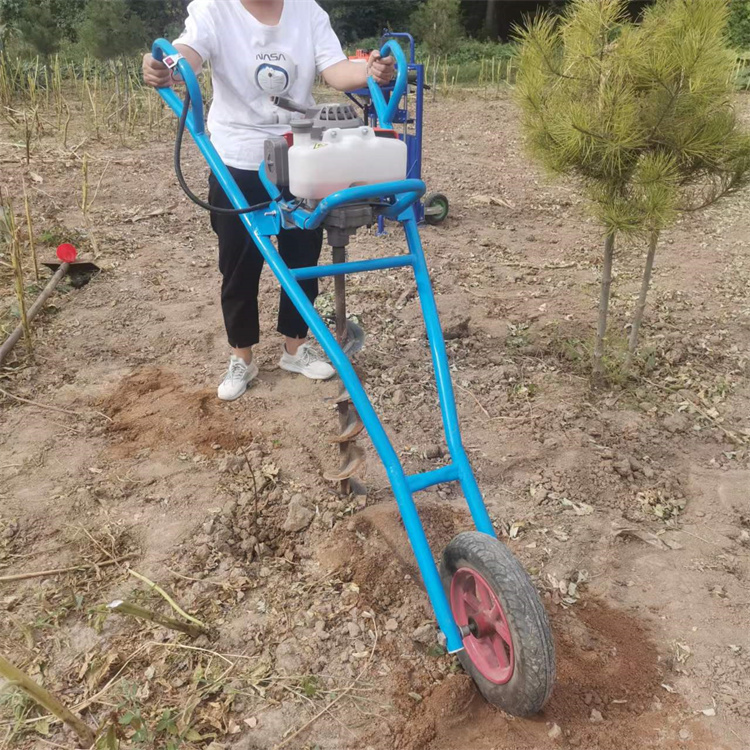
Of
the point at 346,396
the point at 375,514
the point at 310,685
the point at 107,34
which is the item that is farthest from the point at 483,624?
the point at 107,34

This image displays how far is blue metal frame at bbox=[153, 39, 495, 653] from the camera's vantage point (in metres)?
1.68

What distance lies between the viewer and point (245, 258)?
9.02 ft

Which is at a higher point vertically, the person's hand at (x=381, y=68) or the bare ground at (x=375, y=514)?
the person's hand at (x=381, y=68)

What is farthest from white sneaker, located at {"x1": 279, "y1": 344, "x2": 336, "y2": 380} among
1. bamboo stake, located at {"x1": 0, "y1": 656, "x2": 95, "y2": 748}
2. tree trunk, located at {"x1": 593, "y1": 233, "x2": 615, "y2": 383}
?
bamboo stake, located at {"x1": 0, "y1": 656, "x2": 95, "y2": 748}

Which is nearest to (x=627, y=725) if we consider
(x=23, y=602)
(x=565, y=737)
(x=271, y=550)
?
(x=565, y=737)

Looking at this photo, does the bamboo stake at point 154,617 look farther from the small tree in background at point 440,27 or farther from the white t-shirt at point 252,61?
the small tree in background at point 440,27

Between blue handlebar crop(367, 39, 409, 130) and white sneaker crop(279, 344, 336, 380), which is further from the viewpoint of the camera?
white sneaker crop(279, 344, 336, 380)

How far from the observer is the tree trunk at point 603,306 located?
278 cm

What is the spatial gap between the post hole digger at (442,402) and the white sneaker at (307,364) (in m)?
1.18

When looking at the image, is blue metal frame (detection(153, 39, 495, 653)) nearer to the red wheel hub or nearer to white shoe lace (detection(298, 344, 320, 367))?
the red wheel hub

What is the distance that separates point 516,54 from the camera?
8.77 ft

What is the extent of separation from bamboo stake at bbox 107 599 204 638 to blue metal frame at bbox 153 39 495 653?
2.11ft

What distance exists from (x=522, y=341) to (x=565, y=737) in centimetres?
216

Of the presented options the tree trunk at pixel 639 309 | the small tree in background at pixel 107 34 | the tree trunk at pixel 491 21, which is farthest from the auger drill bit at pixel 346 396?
the tree trunk at pixel 491 21
